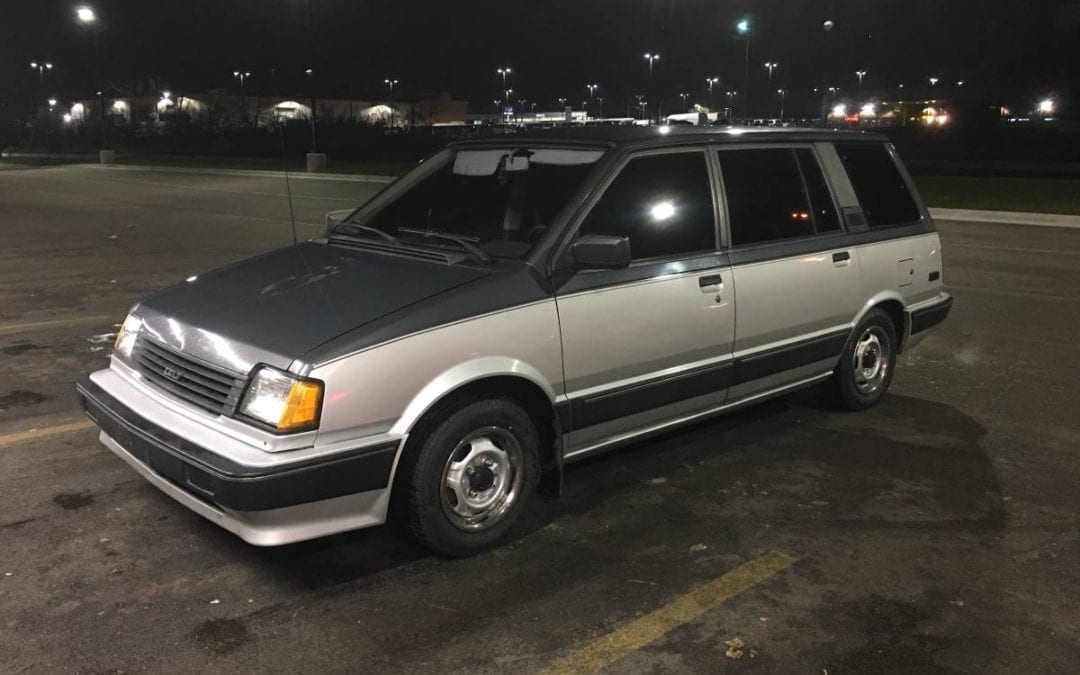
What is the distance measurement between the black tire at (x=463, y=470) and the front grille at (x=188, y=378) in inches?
28.7

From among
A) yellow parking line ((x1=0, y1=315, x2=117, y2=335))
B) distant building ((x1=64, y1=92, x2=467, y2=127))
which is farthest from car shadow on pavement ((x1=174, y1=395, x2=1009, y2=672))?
distant building ((x1=64, y1=92, x2=467, y2=127))

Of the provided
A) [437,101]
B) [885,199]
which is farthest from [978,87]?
[885,199]

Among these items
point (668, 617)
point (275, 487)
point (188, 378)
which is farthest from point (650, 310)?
point (188, 378)

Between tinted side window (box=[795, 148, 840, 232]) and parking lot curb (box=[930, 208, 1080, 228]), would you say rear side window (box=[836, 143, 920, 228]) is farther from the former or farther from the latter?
parking lot curb (box=[930, 208, 1080, 228])

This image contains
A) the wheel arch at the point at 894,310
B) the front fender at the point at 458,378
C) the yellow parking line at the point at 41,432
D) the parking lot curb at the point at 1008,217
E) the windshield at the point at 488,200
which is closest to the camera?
the front fender at the point at 458,378

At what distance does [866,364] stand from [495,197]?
2867 millimetres

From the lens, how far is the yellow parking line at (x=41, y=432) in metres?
5.13

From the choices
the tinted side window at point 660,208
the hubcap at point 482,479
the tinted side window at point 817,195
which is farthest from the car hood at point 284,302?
the tinted side window at point 817,195

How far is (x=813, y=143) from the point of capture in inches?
212

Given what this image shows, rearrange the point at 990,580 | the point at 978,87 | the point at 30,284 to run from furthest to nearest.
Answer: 1. the point at 978,87
2. the point at 30,284
3. the point at 990,580

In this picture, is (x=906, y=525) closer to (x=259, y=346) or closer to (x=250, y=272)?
(x=259, y=346)

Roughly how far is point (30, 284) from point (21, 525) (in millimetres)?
7393

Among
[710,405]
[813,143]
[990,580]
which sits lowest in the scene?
[990,580]

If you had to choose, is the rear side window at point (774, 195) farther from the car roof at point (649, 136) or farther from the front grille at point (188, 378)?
the front grille at point (188, 378)
